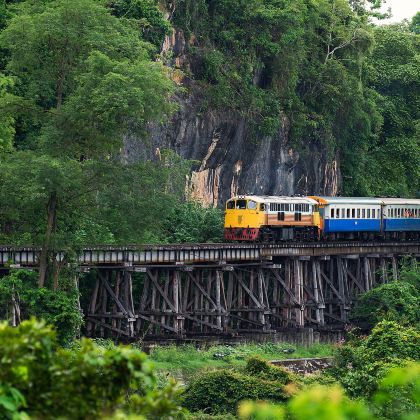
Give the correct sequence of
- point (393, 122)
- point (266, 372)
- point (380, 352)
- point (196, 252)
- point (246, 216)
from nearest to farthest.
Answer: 1. point (266, 372)
2. point (380, 352)
3. point (196, 252)
4. point (246, 216)
5. point (393, 122)

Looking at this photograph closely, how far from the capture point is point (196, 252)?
4147cm

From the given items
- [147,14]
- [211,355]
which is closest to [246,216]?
[147,14]

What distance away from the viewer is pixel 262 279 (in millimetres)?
44719

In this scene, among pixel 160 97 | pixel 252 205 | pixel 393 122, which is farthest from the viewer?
pixel 393 122

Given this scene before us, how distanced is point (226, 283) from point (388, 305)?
652cm

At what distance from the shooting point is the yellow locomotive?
46531 mm

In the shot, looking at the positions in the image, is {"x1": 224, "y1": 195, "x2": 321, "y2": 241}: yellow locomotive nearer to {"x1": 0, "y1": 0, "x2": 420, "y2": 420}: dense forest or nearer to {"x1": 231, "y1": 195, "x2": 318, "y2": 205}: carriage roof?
{"x1": 231, "y1": 195, "x2": 318, "y2": 205}: carriage roof

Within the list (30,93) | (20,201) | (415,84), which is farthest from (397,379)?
(415,84)

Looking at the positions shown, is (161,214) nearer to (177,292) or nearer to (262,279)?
(177,292)

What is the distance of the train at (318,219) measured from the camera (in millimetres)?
46719

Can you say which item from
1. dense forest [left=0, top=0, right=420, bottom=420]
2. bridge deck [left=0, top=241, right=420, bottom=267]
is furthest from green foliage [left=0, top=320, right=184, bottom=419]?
bridge deck [left=0, top=241, right=420, bottom=267]

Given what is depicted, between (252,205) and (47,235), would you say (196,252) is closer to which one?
(252,205)

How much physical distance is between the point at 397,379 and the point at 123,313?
1157 inches

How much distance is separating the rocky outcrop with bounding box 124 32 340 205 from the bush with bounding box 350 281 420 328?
859cm
